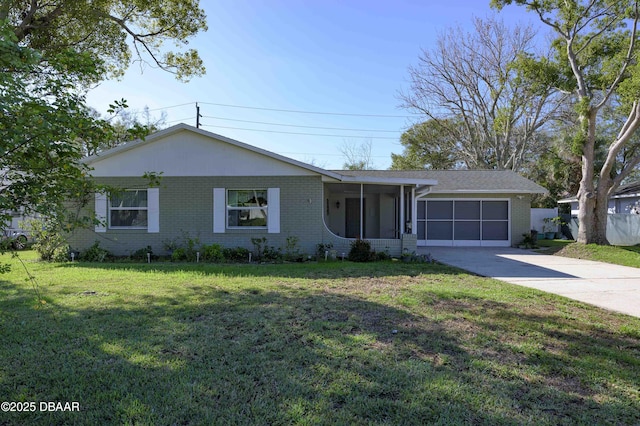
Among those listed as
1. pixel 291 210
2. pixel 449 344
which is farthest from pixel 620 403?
pixel 291 210

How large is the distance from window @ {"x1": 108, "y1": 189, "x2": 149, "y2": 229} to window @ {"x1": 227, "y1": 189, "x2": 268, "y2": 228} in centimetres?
275

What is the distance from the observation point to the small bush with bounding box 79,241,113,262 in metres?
11.0

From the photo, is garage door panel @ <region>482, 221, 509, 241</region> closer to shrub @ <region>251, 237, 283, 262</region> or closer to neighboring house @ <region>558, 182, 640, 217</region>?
neighboring house @ <region>558, 182, 640, 217</region>

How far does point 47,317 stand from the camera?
504 centimetres

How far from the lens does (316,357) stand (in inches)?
148

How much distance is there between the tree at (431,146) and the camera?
101 feet

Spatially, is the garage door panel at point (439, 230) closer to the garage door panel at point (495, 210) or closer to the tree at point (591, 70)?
the garage door panel at point (495, 210)

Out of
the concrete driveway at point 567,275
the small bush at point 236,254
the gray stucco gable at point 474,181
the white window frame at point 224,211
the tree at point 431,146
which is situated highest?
the tree at point 431,146

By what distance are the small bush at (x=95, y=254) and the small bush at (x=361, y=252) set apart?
7494 millimetres

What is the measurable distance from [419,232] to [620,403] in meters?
14.0

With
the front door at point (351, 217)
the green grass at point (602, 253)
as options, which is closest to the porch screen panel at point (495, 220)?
the green grass at point (602, 253)

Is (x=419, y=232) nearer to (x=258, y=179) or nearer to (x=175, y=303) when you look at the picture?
(x=258, y=179)

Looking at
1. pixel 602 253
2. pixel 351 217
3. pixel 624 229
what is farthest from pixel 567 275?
pixel 624 229

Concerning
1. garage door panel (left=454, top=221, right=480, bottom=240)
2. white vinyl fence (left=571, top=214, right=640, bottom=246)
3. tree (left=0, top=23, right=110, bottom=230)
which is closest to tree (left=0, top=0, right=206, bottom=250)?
tree (left=0, top=23, right=110, bottom=230)
